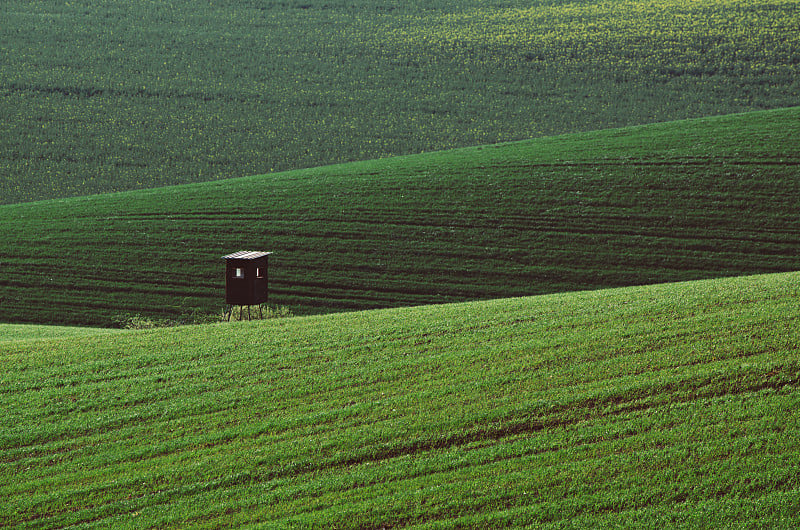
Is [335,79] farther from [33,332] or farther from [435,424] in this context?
[435,424]

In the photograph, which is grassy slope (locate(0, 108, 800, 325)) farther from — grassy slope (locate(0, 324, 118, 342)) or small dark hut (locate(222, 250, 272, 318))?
small dark hut (locate(222, 250, 272, 318))

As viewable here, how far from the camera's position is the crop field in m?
55.4

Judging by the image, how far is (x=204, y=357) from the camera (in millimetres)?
17125

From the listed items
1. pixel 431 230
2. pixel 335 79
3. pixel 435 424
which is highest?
pixel 335 79

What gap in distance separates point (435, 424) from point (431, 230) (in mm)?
22674

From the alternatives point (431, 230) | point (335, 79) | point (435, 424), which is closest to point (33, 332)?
point (431, 230)

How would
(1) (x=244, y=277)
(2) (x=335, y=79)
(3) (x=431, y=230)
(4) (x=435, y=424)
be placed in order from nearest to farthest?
(4) (x=435, y=424) → (1) (x=244, y=277) → (3) (x=431, y=230) → (2) (x=335, y=79)

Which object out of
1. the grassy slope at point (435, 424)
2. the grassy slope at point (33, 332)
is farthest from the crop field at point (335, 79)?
the grassy slope at point (435, 424)

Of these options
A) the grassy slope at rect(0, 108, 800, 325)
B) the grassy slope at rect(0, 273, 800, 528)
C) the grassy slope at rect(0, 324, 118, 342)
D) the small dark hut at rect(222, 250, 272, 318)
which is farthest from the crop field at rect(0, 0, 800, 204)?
the grassy slope at rect(0, 273, 800, 528)

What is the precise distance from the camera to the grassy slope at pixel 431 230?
98.6 feet

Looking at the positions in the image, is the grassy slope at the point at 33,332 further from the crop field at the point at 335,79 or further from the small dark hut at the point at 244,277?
the crop field at the point at 335,79

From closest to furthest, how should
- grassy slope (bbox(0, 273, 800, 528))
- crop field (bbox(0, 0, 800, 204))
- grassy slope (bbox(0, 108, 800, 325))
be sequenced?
grassy slope (bbox(0, 273, 800, 528))
grassy slope (bbox(0, 108, 800, 325))
crop field (bbox(0, 0, 800, 204))

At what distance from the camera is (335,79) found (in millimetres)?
69250

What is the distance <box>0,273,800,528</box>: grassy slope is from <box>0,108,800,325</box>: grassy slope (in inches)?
464
